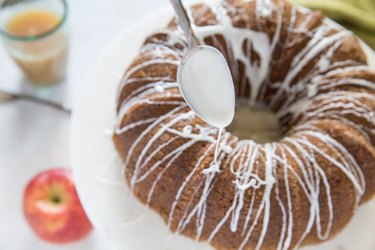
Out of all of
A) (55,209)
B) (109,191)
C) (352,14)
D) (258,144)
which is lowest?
(55,209)

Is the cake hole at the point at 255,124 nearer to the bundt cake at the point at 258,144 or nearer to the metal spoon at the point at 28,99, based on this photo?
the bundt cake at the point at 258,144

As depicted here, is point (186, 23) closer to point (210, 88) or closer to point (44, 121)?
point (210, 88)

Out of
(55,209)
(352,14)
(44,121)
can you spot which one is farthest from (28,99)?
(352,14)

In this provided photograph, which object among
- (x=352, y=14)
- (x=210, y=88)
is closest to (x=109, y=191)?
(x=210, y=88)

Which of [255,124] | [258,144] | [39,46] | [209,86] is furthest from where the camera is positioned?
[39,46]

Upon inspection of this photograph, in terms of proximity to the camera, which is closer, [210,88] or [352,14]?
[210,88]

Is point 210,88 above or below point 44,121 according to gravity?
above

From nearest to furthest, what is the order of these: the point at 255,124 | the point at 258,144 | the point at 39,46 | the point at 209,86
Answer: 1. the point at 209,86
2. the point at 258,144
3. the point at 255,124
4. the point at 39,46
